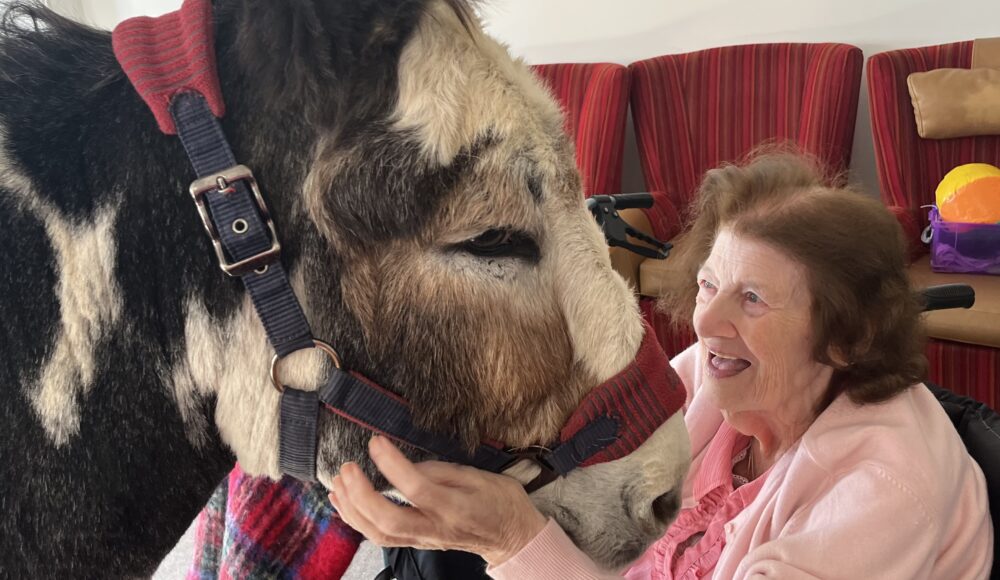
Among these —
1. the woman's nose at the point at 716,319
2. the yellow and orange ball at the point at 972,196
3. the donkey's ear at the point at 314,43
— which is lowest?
the yellow and orange ball at the point at 972,196

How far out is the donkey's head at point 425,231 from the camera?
628mm

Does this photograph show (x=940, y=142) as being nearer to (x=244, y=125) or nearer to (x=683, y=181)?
(x=683, y=181)

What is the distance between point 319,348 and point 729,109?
277 centimetres

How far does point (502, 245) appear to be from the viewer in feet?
2.20

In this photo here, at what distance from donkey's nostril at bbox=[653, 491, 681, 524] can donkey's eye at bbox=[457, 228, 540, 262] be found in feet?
1.08

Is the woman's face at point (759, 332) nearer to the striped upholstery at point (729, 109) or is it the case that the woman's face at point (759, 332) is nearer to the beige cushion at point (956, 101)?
the striped upholstery at point (729, 109)

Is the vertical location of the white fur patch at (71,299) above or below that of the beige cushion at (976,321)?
above

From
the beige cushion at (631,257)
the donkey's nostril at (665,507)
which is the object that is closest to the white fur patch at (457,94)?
the donkey's nostril at (665,507)

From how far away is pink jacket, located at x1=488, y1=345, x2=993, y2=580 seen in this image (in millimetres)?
794

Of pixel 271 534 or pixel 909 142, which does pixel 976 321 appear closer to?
pixel 909 142

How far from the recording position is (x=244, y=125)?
25.0 inches

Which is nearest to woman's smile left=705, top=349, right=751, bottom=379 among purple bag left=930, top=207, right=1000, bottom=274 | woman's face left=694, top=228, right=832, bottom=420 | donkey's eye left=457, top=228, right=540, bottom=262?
woman's face left=694, top=228, right=832, bottom=420

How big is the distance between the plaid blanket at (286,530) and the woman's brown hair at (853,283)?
2.77 ft

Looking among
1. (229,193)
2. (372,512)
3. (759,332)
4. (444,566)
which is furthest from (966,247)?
(229,193)
